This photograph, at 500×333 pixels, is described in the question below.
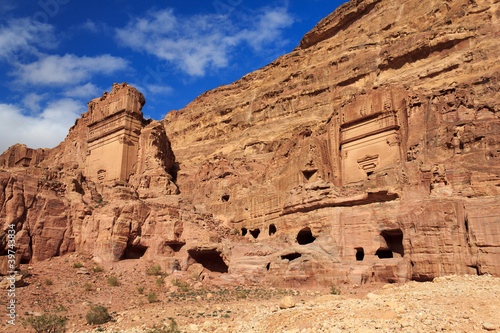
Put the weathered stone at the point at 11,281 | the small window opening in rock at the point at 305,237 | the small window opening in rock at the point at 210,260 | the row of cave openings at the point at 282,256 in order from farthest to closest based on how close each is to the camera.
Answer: the small window opening in rock at the point at 210,260, the small window opening in rock at the point at 305,237, the row of cave openings at the point at 282,256, the weathered stone at the point at 11,281

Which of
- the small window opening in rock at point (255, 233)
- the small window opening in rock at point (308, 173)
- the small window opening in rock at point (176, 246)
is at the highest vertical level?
the small window opening in rock at point (308, 173)

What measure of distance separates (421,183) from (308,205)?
5.95m

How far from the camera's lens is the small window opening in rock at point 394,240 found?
799 inches

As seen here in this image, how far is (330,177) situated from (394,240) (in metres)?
11.2

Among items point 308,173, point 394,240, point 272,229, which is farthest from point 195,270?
point 308,173

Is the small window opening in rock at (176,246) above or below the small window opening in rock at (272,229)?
below

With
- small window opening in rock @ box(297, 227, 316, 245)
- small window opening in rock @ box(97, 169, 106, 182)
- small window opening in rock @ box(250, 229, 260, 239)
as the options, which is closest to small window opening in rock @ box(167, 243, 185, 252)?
small window opening in rock @ box(250, 229, 260, 239)

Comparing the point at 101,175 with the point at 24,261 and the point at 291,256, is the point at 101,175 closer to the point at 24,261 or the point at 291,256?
the point at 24,261

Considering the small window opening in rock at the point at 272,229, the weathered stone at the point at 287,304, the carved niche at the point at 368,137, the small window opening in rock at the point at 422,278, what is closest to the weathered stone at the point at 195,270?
the small window opening in rock at the point at 272,229

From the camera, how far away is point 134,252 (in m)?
26.2

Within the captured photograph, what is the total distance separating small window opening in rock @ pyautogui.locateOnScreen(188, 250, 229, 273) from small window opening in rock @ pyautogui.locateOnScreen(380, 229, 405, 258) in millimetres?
9087

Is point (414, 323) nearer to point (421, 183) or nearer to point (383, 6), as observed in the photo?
point (421, 183)

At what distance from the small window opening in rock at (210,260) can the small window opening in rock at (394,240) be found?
29.8 ft

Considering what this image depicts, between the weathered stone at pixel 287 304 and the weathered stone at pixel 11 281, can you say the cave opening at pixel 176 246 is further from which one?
the weathered stone at pixel 287 304
